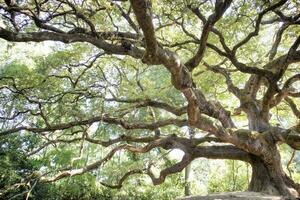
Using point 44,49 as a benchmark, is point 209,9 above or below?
below

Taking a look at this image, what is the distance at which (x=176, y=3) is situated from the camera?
6465 mm

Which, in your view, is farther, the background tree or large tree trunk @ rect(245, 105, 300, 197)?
large tree trunk @ rect(245, 105, 300, 197)

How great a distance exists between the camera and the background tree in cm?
558

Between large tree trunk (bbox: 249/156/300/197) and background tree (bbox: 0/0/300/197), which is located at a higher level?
background tree (bbox: 0/0/300/197)

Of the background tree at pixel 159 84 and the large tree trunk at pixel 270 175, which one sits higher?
the background tree at pixel 159 84

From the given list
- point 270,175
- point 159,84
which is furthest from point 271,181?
point 159,84

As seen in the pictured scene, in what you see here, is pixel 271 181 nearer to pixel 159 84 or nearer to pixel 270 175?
pixel 270 175

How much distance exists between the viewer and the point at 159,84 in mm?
10812

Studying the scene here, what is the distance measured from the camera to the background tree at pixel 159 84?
558 centimetres

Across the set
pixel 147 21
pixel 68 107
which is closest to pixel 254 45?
pixel 68 107

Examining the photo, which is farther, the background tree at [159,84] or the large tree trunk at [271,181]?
the large tree trunk at [271,181]

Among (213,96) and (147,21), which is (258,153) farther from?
(147,21)

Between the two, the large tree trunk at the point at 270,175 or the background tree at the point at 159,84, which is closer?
the background tree at the point at 159,84

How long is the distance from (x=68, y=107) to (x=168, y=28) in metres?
3.02
